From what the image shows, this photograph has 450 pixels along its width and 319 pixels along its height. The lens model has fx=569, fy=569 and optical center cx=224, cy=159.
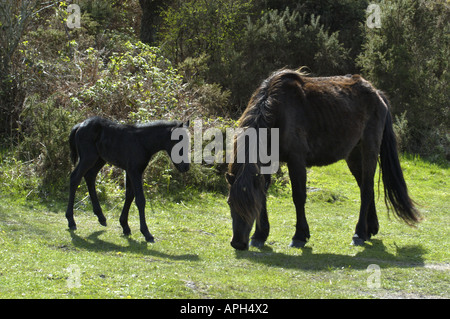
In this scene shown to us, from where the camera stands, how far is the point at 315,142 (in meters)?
8.98

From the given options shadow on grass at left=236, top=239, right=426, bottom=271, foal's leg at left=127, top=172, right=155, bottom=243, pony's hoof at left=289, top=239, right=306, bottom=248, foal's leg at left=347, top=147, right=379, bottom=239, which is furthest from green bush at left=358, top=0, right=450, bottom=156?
foal's leg at left=127, top=172, right=155, bottom=243

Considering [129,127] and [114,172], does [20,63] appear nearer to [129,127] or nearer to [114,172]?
[114,172]

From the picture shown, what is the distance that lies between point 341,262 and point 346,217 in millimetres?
4079

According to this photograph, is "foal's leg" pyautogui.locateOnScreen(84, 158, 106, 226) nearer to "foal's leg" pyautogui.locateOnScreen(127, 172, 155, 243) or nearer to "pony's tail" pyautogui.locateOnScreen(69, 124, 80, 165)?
"pony's tail" pyautogui.locateOnScreen(69, 124, 80, 165)

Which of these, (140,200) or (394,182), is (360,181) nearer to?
(394,182)

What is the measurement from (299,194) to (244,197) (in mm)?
1356

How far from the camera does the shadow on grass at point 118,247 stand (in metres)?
7.87

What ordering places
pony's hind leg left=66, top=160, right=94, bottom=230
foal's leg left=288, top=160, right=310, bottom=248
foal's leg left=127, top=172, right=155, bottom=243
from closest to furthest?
foal's leg left=288, top=160, right=310, bottom=248 → foal's leg left=127, top=172, right=155, bottom=243 → pony's hind leg left=66, top=160, right=94, bottom=230

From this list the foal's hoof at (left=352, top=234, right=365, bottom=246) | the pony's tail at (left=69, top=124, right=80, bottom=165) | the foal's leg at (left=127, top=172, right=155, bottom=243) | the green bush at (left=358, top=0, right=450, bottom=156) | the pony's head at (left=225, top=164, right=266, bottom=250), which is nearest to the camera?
the pony's head at (left=225, top=164, right=266, bottom=250)

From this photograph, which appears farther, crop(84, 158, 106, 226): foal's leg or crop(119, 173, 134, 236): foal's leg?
crop(84, 158, 106, 226): foal's leg

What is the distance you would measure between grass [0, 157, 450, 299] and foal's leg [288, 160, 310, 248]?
0.56ft

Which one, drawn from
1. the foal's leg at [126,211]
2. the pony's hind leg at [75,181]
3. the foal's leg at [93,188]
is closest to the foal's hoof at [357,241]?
the foal's leg at [126,211]

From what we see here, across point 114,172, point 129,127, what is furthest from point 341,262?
→ point 114,172

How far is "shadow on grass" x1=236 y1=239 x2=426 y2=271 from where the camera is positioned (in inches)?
301
